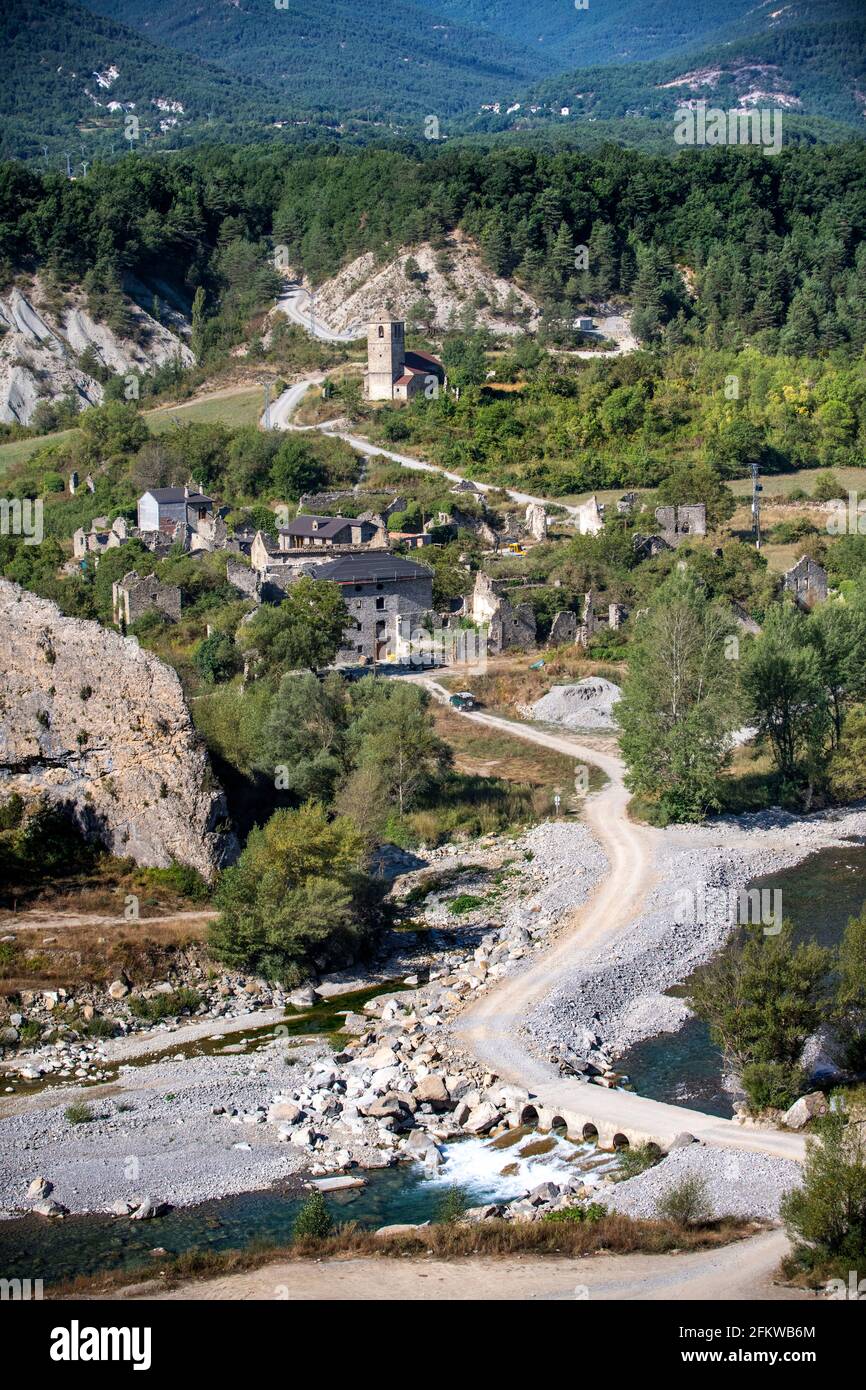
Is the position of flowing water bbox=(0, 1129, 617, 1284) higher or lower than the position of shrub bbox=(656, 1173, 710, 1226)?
lower

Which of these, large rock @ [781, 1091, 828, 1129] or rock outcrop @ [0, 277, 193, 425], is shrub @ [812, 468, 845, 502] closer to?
rock outcrop @ [0, 277, 193, 425]

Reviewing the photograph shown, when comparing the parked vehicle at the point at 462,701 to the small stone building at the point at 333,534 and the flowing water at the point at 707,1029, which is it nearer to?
the small stone building at the point at 333,534

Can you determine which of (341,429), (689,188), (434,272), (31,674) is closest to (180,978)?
(31,674)

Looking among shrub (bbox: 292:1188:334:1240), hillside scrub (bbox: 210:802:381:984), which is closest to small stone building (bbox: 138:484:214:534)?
hillside scrub (bbox: 210:802:381:984)

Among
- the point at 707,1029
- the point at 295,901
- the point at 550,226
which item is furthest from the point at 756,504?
the point at 550,226

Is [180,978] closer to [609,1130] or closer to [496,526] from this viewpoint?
[609,1130]

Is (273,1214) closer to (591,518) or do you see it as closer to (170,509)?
(591,518)
